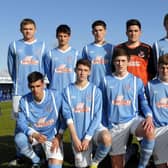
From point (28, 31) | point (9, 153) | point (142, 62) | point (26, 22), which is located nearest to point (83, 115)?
point (142, 62)

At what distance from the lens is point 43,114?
4.86 meters

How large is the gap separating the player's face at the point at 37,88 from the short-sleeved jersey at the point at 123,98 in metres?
0.90

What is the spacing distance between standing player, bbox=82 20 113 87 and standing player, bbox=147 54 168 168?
96cm

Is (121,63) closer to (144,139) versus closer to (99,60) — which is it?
(99,60)

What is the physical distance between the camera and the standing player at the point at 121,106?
4812 millimetres

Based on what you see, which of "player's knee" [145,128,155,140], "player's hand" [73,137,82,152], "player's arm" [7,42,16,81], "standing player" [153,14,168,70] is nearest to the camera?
"player's knee" [145,128,155,140]

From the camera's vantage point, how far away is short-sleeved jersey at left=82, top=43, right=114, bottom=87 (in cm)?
561

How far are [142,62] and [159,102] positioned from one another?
0.87m

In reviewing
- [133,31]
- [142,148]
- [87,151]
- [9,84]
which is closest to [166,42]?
[133,31]

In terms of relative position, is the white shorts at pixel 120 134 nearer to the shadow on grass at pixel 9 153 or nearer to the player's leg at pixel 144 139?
the player's leg at pixel 144 139

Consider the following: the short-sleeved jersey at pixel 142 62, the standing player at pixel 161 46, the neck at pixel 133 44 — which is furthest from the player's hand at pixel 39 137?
the standing player at pixel 161 46

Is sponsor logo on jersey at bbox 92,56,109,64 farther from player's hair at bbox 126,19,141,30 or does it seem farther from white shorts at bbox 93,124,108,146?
white shorts at bbox 93,124,108,146

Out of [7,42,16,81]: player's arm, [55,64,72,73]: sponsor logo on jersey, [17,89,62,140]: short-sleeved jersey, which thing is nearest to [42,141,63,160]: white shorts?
[17,89,62,140]: short-sleeved jersey

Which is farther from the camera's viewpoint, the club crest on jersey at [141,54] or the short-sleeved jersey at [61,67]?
the short-sleeved jersey at [61,67]
